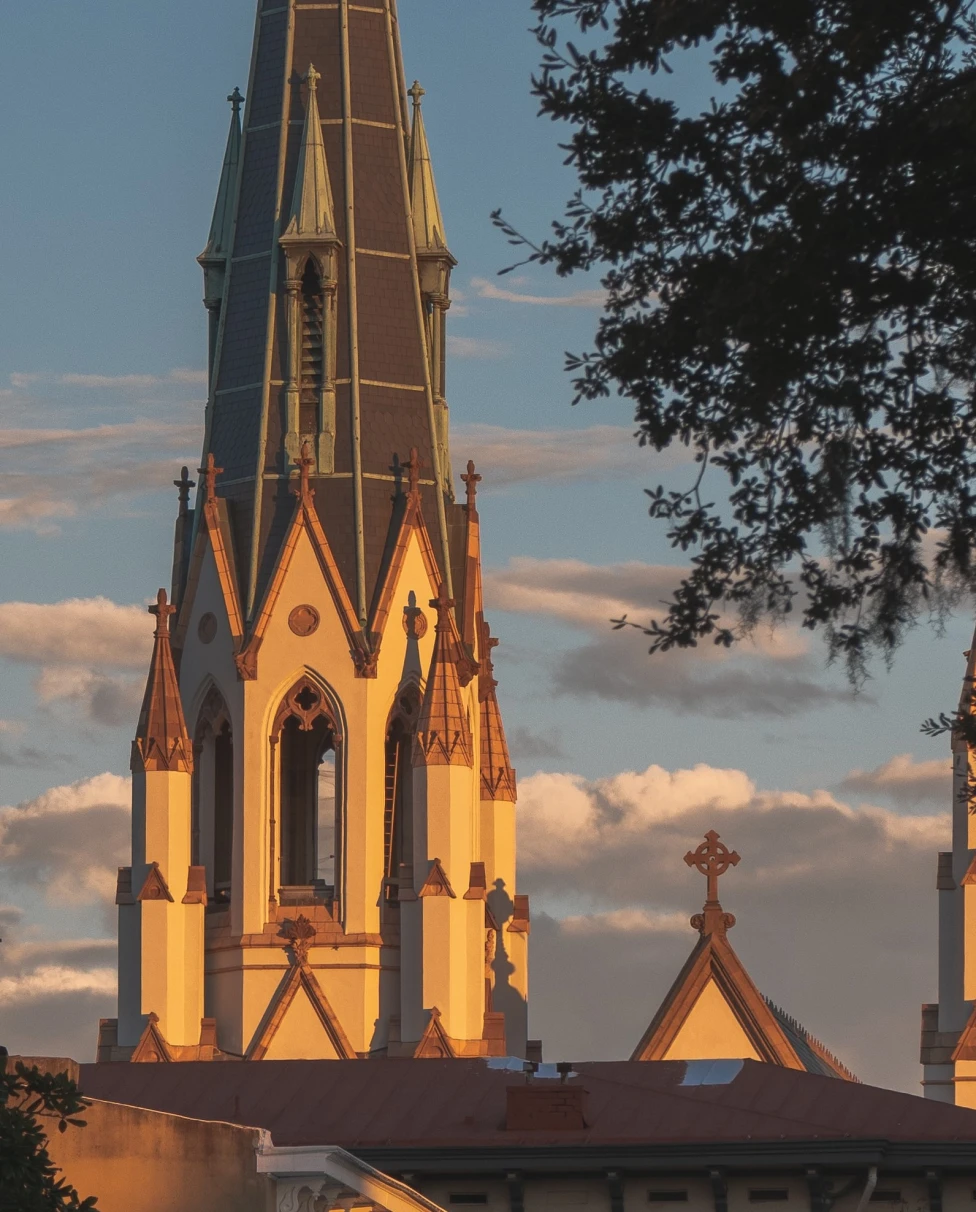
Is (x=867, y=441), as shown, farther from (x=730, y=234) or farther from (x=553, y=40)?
(x=553, y=40)

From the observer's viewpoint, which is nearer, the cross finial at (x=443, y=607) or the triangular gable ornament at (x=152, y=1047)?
the triangular gable ornament at (x=152, y=1047)

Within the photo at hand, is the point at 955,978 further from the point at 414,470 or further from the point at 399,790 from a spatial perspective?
the point at 414,470

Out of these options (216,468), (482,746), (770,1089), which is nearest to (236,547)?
(216,468)

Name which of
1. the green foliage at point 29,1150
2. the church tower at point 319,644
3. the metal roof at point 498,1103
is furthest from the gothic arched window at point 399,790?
the green foliage at point 29,1150

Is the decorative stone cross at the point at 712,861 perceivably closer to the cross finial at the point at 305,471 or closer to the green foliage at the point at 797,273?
the cross finial at the point at 305,471

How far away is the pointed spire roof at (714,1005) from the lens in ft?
230

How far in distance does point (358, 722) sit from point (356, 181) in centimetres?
1090

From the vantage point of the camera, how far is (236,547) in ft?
238

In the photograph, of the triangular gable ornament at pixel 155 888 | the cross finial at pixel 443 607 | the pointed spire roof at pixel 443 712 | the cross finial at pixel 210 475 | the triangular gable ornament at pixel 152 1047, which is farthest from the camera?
the cross finial at pixel 210 475

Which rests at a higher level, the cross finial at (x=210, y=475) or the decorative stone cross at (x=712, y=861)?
the cross finial at (x=210, y=475)

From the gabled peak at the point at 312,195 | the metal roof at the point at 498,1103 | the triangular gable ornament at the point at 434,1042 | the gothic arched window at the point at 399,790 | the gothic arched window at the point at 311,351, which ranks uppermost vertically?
the gabled peak at the point at 312,195

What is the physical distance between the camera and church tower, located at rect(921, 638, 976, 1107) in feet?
229

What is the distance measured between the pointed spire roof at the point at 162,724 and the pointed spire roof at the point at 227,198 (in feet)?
24.8

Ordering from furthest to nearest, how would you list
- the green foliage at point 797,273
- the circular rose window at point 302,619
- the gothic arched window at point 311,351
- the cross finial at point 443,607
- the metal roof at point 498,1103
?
the gothic arched window at point 311,351, the circular rose window at point 302,619, the cross finial at point 443,607, the metal roof at point 498,1103, the green foliage at point 797,273
